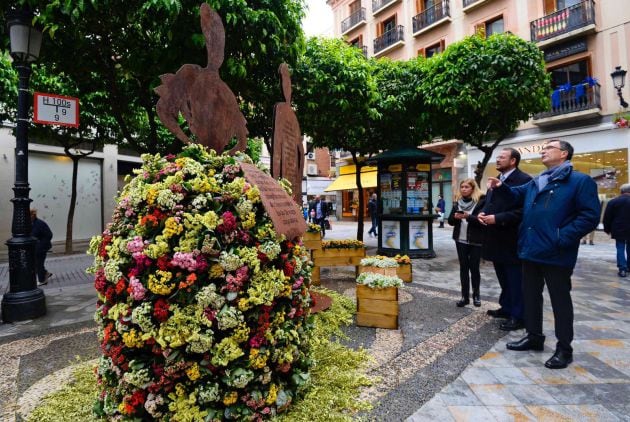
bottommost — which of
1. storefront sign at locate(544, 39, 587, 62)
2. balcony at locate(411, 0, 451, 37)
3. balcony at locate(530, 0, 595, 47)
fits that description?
storefront sign at locate(544, 39, 587, 62)

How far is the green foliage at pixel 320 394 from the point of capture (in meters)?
2.40

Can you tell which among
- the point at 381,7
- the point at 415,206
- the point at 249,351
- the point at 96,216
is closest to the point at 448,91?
the point at 415,206

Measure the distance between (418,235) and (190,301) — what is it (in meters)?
8.41

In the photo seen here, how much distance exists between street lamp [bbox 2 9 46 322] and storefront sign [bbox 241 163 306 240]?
4371 millimetres

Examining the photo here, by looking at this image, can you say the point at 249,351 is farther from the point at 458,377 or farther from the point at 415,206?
the point at 415,206

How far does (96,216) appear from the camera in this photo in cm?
1606

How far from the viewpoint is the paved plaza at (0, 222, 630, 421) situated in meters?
2.54

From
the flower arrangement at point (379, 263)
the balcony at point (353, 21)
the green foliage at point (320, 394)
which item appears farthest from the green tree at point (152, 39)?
the balcony at point (353, 21)

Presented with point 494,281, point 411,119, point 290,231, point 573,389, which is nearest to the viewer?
point 290,231

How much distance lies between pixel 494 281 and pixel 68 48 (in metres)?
8.59

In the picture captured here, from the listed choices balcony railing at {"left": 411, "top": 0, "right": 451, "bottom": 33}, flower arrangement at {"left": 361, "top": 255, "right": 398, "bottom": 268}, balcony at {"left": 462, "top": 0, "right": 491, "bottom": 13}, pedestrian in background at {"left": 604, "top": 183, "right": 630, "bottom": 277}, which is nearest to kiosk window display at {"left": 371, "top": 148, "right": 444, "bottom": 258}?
pedestrian in background at {"left": 604, "top": 183, "right": 630, "bottom": 277}

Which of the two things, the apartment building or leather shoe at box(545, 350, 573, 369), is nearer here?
leather shoe at box(545, 350, 573, 369)

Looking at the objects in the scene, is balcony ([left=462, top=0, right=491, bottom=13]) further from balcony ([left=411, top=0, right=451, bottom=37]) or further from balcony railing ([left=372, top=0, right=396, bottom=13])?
balcony railing ([left=372, top=0, right=396, bottom=13])

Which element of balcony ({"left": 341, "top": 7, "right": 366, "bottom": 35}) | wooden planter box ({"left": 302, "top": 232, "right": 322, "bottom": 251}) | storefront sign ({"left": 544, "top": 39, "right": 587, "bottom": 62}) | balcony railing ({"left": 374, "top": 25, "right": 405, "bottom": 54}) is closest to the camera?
wooden planter box ({"left": 302, "top": 232, "right": 322, "bottom": 251})
